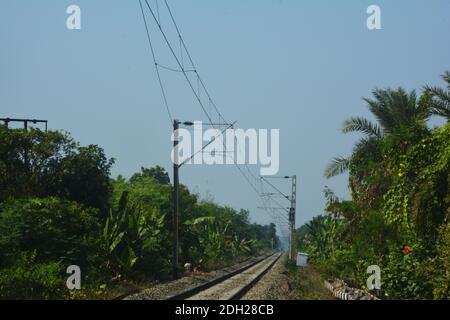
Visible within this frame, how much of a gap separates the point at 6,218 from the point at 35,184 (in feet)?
26.3

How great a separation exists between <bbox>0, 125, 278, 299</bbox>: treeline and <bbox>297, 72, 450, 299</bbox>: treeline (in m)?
9.07

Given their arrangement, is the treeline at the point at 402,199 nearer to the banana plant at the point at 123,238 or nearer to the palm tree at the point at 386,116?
the palm tree at the point at 386,116

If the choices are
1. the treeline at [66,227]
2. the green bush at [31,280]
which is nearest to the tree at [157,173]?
the treeline at [66,227]

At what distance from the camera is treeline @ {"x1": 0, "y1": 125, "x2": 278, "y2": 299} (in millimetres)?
20828

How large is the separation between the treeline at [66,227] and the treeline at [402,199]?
9074 millimetres

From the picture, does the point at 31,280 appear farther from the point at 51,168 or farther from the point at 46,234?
the point at 51,168

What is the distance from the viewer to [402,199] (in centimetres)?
2148

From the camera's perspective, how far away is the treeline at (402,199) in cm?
1956

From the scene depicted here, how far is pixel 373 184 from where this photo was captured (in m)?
28.4

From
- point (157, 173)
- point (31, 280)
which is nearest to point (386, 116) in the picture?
point (31, 280)

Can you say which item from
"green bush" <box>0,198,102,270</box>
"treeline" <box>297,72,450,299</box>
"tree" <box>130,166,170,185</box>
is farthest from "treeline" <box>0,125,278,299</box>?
"tree" <box>130,166,170,185</box>

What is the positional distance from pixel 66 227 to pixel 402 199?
38.8ft

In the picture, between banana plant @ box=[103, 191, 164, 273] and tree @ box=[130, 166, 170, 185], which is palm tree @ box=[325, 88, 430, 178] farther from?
tree @ box=[130, 166, 170, 185]
